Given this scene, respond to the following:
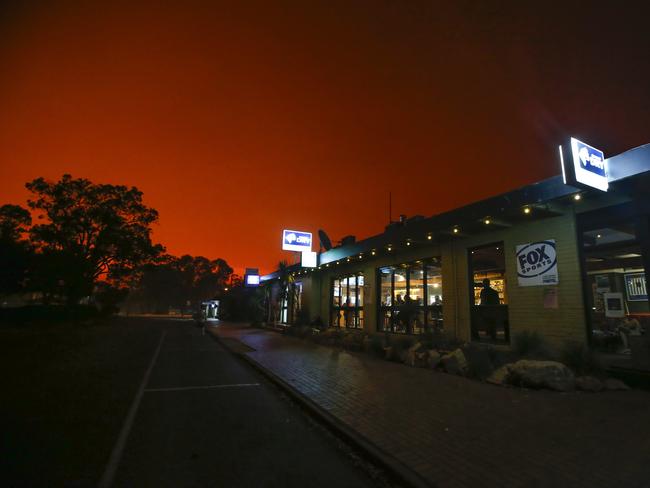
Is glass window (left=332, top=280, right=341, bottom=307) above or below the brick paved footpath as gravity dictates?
above

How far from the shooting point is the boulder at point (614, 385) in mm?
7224

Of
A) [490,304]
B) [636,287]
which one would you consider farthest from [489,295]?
[636,287]

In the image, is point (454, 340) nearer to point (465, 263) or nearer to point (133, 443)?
point (465, 263)

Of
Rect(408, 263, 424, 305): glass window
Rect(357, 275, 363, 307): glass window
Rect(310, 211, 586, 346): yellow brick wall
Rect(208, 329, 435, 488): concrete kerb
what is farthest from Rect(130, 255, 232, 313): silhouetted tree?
Rect(208, 329, 435, 488): concrete kerb

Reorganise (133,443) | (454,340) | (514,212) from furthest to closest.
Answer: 1. (454,340)
2. (514,212)
3. (133,443)

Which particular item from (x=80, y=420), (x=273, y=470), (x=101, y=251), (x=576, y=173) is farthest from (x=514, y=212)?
(x=101, y=251)

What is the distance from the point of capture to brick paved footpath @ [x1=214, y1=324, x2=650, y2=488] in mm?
3775

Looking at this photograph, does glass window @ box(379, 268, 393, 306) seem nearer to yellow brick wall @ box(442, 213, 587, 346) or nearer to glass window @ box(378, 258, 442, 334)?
glass window @ box(378, 258, 442, 334)

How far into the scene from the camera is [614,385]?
724 cm

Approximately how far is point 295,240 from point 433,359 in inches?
873

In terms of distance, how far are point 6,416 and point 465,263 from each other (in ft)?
40.5

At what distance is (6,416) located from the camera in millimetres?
5938

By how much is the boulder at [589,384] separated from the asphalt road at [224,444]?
538 cm

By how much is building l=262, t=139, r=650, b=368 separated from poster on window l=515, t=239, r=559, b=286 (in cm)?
3
